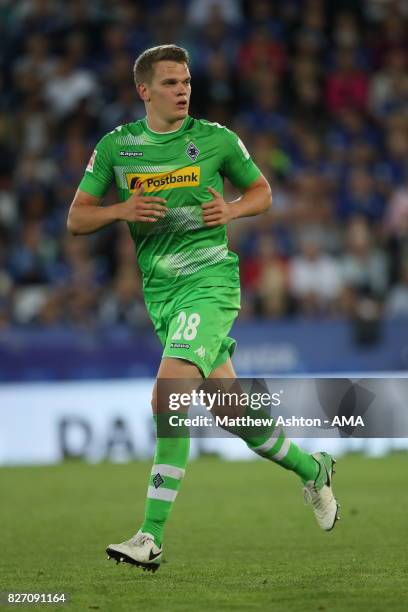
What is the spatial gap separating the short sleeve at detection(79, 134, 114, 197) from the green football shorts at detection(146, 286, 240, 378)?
2.10 ft

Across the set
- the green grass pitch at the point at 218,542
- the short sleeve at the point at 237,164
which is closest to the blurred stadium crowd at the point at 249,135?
the green grass pitch at the point at 218,542

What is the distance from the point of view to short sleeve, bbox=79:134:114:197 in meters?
6.43

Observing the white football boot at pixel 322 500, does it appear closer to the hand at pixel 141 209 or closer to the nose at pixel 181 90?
the hand at pixel 141 209

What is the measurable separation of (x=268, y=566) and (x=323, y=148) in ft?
37.4

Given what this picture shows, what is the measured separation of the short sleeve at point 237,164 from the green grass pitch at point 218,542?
193cm

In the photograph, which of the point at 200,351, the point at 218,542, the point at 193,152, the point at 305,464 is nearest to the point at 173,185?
the point at 193,152

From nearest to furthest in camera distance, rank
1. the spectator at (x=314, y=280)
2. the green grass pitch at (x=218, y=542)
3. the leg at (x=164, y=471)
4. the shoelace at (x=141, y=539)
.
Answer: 1. the green grass pitch at (x=218, y=542)
2. the shoelace at (x=141, y=539)
3. the leg at (x=164, y=471)
4. the spectator at (x=314, y=280)

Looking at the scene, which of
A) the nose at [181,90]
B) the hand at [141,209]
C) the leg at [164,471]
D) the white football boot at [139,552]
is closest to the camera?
the white football boot at [139,552]

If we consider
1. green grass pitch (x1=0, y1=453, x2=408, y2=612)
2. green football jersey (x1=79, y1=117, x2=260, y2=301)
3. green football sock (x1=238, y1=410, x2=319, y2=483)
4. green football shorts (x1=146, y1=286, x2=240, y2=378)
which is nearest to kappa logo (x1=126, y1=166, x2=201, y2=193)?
green football jersey (x1=79, y1=117, x2=260, y2=301)

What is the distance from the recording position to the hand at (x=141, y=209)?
20.4 ft

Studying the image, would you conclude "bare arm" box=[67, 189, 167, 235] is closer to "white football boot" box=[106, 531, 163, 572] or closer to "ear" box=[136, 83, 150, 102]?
"ear" box=[136, 83, 150, 102]

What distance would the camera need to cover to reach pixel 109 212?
6.27 meters

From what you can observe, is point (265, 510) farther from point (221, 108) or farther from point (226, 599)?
point (221, 108)

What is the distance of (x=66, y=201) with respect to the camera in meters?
16.6
